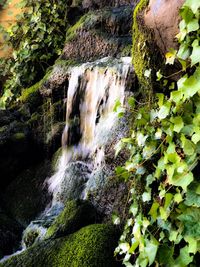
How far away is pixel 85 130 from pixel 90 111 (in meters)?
0.24

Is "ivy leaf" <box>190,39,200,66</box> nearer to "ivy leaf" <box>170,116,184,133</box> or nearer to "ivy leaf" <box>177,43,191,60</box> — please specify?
"ivy leaf" <box>177,43,191,60</box>

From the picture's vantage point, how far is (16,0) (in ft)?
29.2

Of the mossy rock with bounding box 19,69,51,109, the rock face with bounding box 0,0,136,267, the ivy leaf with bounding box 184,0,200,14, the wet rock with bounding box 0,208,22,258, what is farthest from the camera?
the mossy rock with bounding box 19,69,51,109

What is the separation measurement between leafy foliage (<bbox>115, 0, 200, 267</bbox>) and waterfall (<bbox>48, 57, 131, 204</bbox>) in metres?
1.58

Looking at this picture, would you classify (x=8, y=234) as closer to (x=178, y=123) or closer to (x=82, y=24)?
(x=178, y=123)

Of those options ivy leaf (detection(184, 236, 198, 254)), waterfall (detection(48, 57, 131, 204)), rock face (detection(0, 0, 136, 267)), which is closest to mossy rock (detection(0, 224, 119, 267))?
rock face (detection(0, 0, 136, 267))

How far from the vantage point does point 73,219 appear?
3.50 metres

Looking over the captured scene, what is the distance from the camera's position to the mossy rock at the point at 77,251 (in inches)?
117

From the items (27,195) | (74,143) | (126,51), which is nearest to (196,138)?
(74,143)

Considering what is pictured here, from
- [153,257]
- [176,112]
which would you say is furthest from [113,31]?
[153,257]

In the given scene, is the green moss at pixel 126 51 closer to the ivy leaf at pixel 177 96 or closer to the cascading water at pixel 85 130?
the cascading water at pixel 85 130

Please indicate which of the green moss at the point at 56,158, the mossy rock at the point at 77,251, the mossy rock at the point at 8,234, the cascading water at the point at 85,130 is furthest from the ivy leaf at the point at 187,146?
the green moss at the point at 56,158

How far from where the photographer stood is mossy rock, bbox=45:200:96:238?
11.3 feet

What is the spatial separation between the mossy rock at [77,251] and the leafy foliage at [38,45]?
156 inches
